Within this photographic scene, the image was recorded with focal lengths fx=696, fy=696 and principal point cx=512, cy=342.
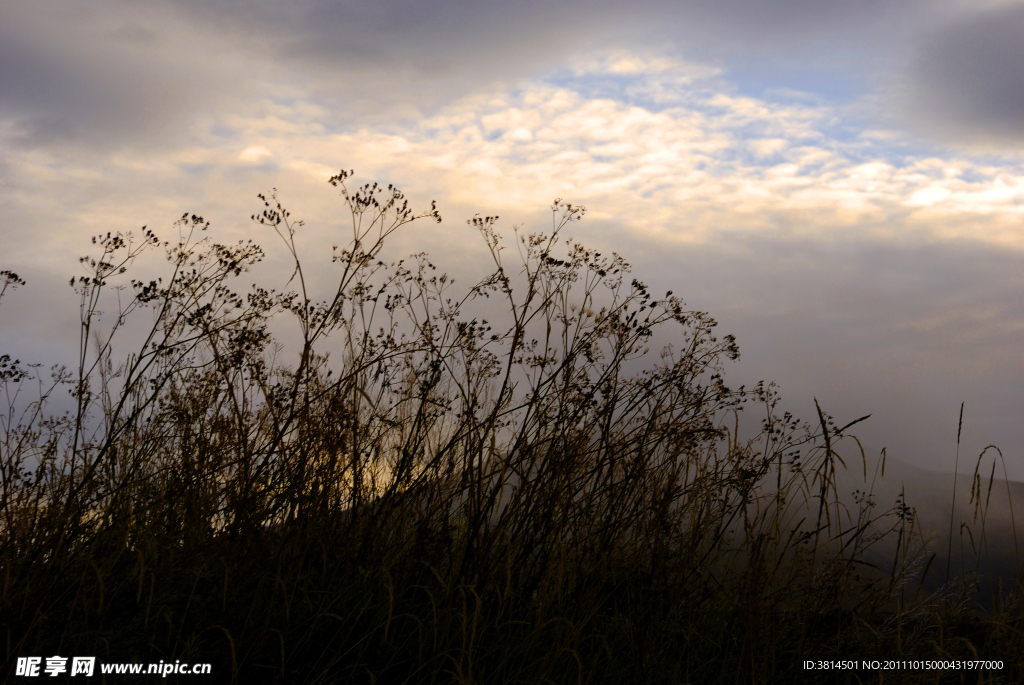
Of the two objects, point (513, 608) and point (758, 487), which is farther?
point (758, 487)

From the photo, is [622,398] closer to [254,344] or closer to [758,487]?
Result: [758,487]

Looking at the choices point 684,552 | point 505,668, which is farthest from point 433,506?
point 684,552

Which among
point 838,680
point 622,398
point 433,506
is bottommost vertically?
point 838,680

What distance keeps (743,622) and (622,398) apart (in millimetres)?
1055

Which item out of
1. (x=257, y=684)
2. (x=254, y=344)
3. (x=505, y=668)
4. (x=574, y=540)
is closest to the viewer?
(x=257, y=684)

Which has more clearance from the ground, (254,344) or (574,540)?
(254,344)

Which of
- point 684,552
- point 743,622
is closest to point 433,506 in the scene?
point 684,552

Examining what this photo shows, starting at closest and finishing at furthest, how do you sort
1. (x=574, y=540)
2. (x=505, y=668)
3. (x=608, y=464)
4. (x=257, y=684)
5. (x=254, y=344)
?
(x=257, y=684) < (x=505, y=668) < (x=254, y=344) < (x=574, y=540) < (x=608, y=464)

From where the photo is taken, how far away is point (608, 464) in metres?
3.23

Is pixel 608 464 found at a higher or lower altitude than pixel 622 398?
lower

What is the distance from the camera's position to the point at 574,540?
9.92 ft

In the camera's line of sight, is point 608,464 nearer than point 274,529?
No

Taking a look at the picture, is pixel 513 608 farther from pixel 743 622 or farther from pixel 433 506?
pixel 743 622

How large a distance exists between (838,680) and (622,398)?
1.56 m
